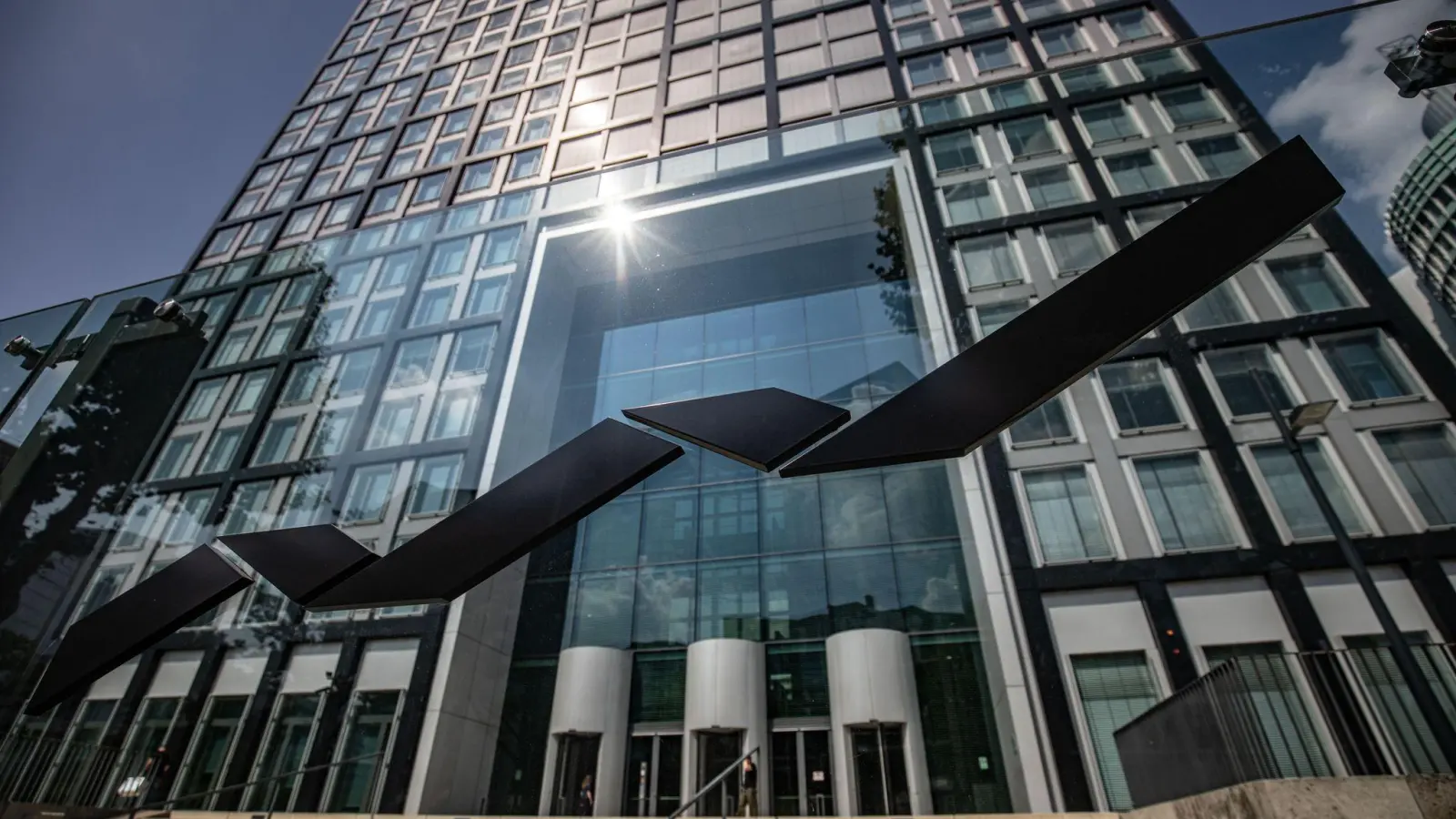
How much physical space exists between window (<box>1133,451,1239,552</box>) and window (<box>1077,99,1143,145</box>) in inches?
288

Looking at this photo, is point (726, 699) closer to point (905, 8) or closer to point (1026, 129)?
point (1026, 129)

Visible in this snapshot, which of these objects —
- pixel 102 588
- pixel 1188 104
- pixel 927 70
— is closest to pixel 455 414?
pixel 102 588

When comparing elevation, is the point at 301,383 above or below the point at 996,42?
below

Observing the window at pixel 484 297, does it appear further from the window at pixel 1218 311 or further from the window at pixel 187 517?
the window at pixel 1218 311

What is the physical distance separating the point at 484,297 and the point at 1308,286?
13426 millimetres

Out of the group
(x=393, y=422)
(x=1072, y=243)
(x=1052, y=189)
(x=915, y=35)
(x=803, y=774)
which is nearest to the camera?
(x=393, y=422)

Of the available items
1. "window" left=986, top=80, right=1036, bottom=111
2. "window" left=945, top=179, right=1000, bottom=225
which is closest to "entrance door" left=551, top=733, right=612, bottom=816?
"window" left=945, top=179, right=1000, bottom=225

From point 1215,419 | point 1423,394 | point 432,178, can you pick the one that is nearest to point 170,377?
point 1215,419

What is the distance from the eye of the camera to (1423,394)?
34.9 feet

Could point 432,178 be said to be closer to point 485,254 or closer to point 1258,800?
point 485,254

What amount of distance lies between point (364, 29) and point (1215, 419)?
4316cm

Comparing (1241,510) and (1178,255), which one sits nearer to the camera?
(1178,255)

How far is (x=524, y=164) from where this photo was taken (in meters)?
22.9

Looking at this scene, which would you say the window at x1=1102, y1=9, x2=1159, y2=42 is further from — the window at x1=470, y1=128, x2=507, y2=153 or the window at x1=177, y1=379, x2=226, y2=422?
the window at x1=177, y1=379, x2=226, y2=422
